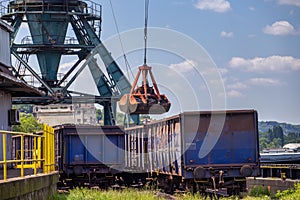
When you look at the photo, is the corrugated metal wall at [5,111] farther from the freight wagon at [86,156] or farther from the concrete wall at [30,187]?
the freight wagon at [86,156]

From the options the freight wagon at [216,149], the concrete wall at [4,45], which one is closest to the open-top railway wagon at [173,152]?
the freight wagon at [216,149]

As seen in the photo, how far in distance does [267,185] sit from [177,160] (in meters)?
5.89

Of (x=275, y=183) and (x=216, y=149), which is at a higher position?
(x=216, y=149)

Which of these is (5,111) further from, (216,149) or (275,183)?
(275,183)

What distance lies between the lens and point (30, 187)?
15383mm

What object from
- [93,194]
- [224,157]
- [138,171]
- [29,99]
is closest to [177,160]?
[224,157]

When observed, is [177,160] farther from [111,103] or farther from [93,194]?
[111,103]

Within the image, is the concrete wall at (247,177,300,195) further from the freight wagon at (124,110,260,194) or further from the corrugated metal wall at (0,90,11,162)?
the corrugated metal wall at (0,90,11,162)

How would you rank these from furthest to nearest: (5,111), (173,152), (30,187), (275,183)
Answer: (275,183), (173,152), (5,111), (30,187)

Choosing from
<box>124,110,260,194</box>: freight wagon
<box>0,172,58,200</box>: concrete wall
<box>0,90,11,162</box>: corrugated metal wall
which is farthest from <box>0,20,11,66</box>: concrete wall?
<box>0,172,58,200</box>: concrete wall

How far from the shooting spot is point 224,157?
24297 millimetres

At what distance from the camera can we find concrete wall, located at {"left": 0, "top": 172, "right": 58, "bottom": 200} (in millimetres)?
13125

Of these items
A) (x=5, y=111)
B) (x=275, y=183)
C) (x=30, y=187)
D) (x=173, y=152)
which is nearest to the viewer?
(x=30, y=187)

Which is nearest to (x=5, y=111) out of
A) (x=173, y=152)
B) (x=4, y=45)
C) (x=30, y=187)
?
(x=4, y=45)
